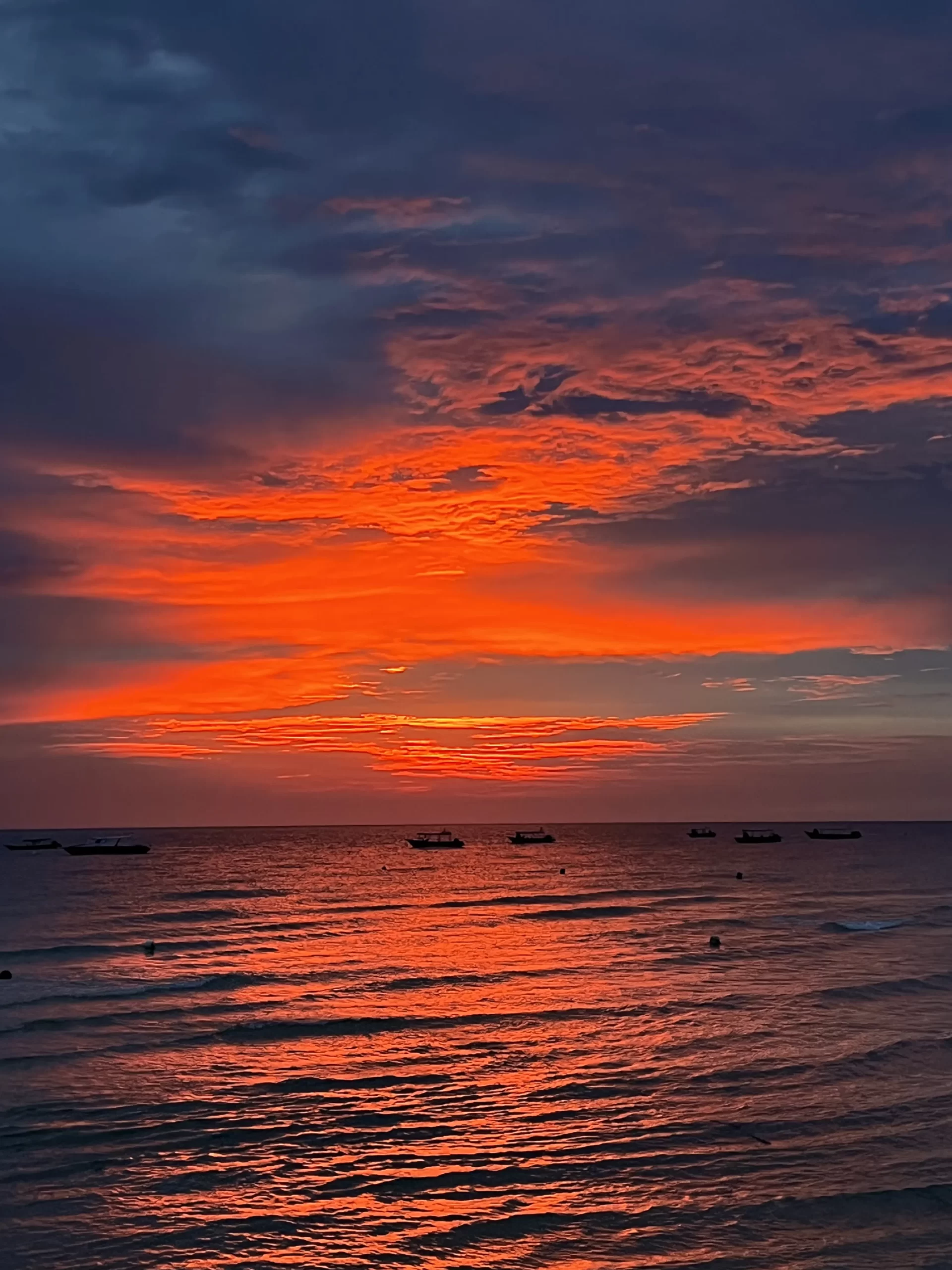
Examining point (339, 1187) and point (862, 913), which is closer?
point (339, 1187)

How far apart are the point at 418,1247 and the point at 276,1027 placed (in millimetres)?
20770

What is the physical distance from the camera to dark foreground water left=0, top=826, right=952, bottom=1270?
20188 mm

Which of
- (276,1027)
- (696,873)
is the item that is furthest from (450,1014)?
(696,873)

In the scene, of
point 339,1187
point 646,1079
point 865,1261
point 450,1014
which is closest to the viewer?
point 865,1261

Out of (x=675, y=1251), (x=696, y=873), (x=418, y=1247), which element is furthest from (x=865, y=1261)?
(x=696, y=873)

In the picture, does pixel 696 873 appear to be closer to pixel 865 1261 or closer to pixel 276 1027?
pixel 276 1027

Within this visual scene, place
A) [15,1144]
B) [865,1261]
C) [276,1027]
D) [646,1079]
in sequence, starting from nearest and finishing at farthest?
1. [865,1261]
2. [15,1144]
3. [646,1079]
4. [276,1027]

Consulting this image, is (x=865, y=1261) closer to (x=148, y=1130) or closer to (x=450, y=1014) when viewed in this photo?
(x=148, y=1130)

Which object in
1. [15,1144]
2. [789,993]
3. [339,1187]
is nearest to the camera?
[339,1187]

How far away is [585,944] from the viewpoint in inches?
2525

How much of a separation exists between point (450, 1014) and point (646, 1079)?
1242 cm

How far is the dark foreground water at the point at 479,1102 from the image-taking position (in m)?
20.2

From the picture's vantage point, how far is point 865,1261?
18781 millimetres

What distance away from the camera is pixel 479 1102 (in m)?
28.8
